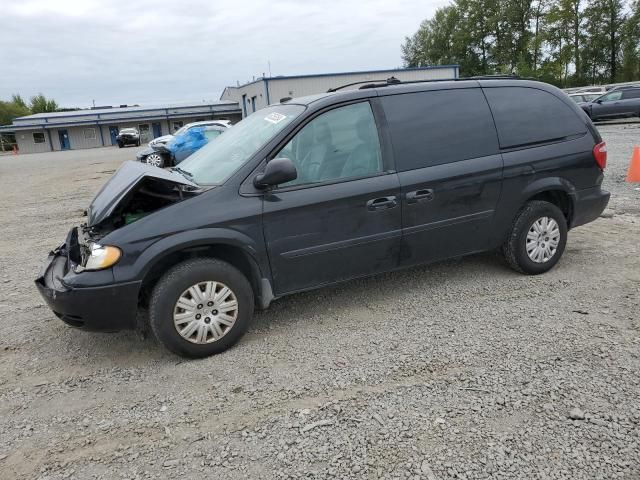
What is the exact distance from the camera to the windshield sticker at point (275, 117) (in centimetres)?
399

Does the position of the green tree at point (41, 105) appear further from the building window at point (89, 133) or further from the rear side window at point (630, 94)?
the rear side window at point (630, 94)

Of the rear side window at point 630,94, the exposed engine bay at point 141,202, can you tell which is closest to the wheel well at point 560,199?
the exposed engine bay at point 141,202

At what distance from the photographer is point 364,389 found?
3051 mm

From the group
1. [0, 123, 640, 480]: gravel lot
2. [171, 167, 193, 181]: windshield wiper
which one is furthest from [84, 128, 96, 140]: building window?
[171, 167, 193, 181]: windshield wiper

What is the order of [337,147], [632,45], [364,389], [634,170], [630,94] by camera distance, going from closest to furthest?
[364,389]
[337,147]
[634,170]
[630,94]
[632,45]

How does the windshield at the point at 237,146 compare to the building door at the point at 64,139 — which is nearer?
the windshield at the point at 237,146

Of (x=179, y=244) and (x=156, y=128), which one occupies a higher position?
(x=156, y=128)

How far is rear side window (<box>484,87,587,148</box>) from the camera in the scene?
4.39 metres

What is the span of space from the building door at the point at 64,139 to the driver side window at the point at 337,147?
59.2m

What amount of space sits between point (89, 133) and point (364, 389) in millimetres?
59828

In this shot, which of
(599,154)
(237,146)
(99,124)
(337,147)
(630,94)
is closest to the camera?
(337,147)

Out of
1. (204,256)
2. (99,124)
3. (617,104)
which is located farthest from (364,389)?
(99,124)

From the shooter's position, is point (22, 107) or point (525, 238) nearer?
point (525, 238)

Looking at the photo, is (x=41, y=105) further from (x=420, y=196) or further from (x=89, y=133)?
(x=420, y=196)
